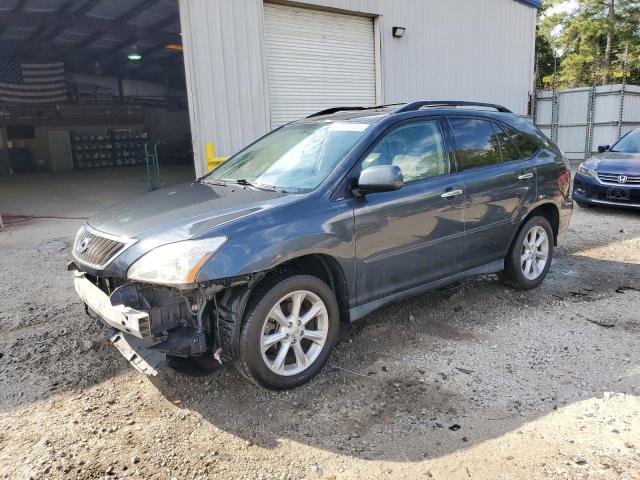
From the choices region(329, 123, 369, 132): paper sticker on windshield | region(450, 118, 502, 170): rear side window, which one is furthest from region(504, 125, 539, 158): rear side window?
region(329, 123, 369, 132): paper sticker on windshield

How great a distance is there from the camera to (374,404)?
10.2 ft

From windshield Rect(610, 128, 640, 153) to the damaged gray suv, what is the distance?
5563mm

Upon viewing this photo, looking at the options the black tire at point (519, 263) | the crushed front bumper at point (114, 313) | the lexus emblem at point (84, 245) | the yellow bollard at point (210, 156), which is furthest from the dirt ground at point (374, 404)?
the yellow bollard at point (210, 156)

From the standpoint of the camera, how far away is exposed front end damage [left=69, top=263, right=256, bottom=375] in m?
2.88

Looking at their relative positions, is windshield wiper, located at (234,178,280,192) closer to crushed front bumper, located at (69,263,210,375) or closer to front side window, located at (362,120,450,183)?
front side window, located at (362,120,450,183)

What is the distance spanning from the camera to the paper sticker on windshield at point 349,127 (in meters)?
A: 3.87

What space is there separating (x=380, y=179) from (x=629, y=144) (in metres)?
8.19

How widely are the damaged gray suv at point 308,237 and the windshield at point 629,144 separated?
18.3 ft

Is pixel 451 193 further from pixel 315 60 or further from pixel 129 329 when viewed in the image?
pixel 315 60

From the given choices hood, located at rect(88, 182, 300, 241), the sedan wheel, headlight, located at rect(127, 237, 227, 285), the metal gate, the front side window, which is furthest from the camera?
the metal gate

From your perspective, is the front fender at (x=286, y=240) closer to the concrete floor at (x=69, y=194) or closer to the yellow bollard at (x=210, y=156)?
the yellow bollard at (x=210, y=156)

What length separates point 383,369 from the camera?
3.54 m

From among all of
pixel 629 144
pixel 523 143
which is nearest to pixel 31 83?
pixel 629 144

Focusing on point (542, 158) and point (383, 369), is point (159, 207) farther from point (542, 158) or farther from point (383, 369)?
point (542, 158)
